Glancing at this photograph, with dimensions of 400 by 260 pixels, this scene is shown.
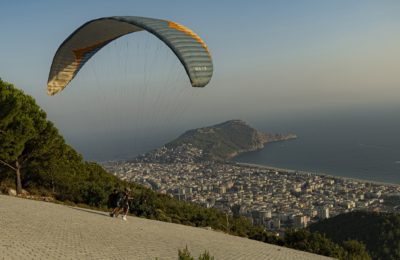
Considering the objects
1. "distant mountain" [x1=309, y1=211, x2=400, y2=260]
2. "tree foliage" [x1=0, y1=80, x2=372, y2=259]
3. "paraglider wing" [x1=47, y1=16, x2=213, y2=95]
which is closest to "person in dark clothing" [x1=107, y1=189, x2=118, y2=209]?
"tree foliage" [x1=0, y1=80, x2=372, y2=259]

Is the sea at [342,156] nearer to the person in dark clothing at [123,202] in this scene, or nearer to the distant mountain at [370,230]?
the distant mountain at [370,230]

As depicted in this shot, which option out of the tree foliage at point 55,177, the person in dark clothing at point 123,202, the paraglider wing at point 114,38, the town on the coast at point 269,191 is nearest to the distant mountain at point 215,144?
the town on the coast at point 269,191

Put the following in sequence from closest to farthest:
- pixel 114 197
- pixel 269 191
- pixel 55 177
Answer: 1. pixel 114 197
2. pixel 55 177
3. pixel 269 191

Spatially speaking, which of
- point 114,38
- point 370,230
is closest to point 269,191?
point 370,230

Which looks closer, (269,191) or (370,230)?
(370,230)

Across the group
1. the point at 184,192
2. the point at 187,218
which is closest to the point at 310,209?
the point at 184,192

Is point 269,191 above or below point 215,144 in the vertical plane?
below

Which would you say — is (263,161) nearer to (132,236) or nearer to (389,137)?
(389,137)

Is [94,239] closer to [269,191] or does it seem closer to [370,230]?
[370,230]
